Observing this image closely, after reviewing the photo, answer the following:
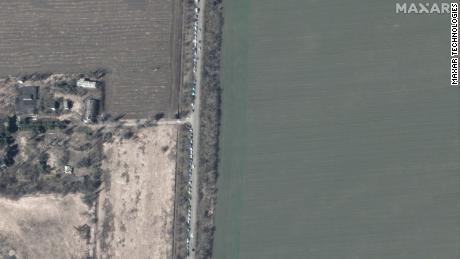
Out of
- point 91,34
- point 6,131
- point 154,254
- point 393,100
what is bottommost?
point 154,254

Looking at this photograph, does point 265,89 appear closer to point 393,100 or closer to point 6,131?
point 393,100

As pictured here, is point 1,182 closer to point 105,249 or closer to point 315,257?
point 105,249

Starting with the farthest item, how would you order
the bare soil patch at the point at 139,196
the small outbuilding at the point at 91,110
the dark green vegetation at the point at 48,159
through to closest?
the small outbuilding at the point at 91,110, the dark green vegetation at the point at 48,159, the bare soil patch at the point at 139,196

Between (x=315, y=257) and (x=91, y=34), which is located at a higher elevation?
(x=91, y=34)

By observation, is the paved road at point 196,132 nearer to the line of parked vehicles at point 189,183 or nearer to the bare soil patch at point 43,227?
the line of parked vehicles at point 189,183

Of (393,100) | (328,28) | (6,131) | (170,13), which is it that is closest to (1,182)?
(6,131)

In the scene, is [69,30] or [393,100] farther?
[69,30]

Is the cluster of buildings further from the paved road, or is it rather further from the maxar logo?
the maxar logo

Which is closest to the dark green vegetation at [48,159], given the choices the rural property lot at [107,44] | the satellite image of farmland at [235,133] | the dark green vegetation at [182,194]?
the satellite image of farmland at [235,133]
